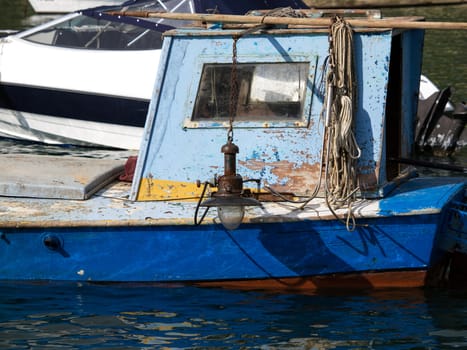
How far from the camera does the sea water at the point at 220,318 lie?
6.32 m

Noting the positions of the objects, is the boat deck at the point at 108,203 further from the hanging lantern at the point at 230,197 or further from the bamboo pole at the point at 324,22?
the bamboo pole at the point at 324,22

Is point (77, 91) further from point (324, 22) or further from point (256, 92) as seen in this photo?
point (324, 22)

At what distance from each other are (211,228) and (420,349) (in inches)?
62.2

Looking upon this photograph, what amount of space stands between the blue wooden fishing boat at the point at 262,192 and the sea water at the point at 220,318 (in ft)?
0.35

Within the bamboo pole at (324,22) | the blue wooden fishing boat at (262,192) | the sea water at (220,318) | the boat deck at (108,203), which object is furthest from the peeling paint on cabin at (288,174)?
the bamboo pole at (324,22)

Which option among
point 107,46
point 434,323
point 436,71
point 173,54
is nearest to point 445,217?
point 434,323

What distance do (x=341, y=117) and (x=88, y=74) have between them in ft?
19.0

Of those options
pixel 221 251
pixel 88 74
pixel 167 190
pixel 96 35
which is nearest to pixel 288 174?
pixel 221 251

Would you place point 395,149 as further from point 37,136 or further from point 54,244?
point 37,136

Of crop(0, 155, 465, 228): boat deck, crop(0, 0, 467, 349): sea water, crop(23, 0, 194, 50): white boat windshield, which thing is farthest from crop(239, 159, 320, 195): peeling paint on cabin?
crop(23, 0, 194, 50): white boat windshield

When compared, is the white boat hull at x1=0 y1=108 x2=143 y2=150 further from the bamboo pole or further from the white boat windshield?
the bamboo pole

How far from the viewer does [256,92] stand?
7004 mm

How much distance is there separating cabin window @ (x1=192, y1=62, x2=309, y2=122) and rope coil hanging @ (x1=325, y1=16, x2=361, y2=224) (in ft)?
0.94

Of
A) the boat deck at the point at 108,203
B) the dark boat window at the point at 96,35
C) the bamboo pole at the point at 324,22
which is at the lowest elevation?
the boat deck at the point at 108,203
